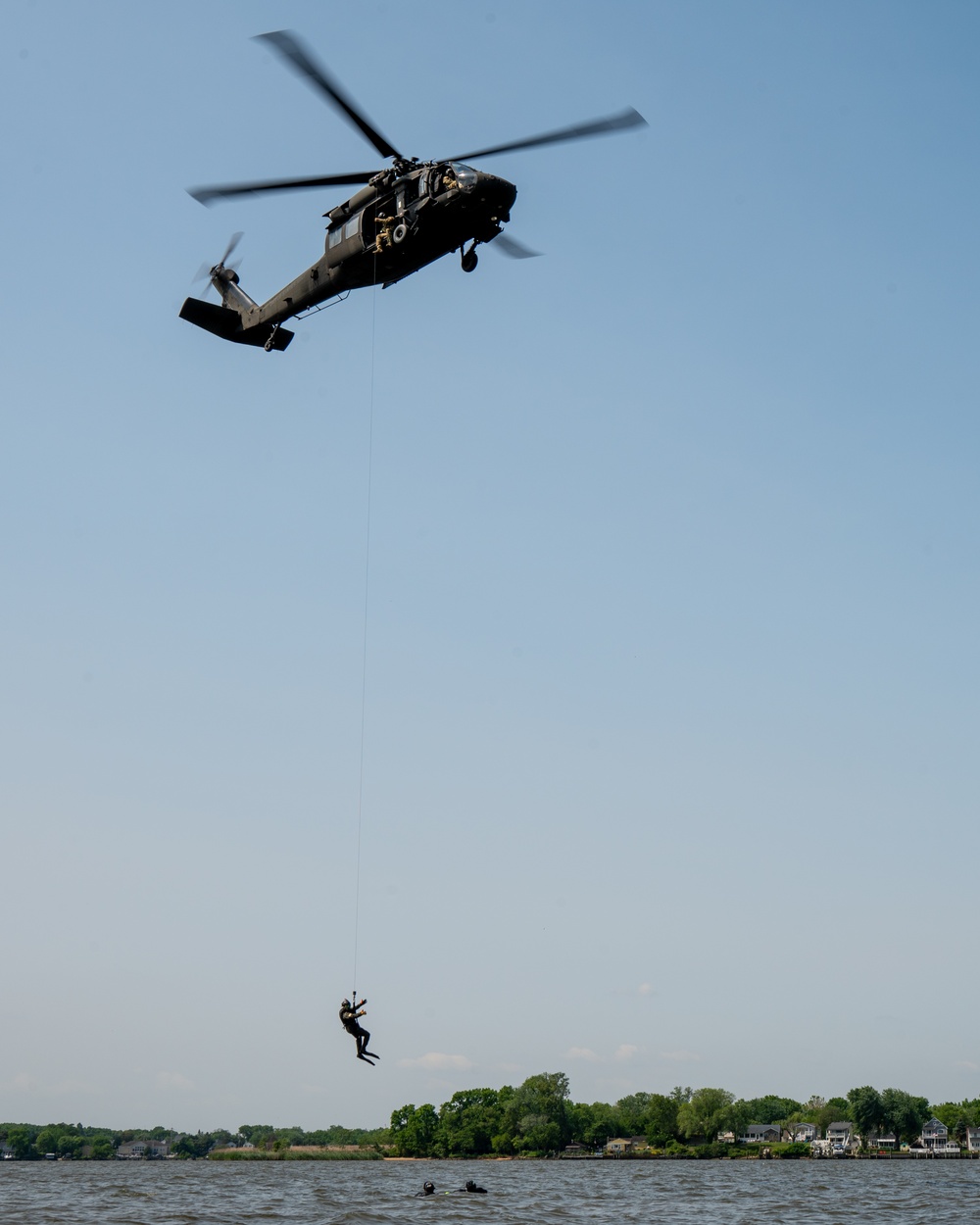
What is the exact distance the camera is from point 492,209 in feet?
65.6

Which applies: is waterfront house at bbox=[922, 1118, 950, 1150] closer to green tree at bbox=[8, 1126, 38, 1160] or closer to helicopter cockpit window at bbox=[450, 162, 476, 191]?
green tree at bbox=[8, 1126, 38, 1160]

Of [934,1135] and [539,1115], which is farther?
[934,1135]

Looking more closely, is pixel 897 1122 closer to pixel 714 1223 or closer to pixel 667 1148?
pixel 667 1148

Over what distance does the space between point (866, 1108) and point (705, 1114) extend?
17.2 m

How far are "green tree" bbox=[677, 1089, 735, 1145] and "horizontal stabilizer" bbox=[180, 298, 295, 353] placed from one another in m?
123

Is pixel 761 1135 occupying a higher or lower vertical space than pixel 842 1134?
lower

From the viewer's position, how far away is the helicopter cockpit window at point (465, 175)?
1972cm

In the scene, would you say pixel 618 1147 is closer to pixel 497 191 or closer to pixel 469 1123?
pixel 469 1123

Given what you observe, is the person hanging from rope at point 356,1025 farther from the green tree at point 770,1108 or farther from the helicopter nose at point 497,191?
the green tree at point 770,1108

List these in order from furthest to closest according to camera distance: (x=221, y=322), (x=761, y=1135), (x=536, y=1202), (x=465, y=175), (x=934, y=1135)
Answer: (x=761, y=1135) < (x=934, y=1135) < (x=536, y=1202) < (x=221, y=322) < (x=465, y=175)

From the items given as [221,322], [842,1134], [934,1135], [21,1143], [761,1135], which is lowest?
[21,1143]

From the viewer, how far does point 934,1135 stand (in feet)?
468

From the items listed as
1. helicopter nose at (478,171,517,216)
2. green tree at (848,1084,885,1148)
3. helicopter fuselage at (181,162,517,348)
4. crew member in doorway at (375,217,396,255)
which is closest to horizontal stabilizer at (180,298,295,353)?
helicopter fuselage at (181,162,517,348)

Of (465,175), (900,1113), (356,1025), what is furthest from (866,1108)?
(465,175)
